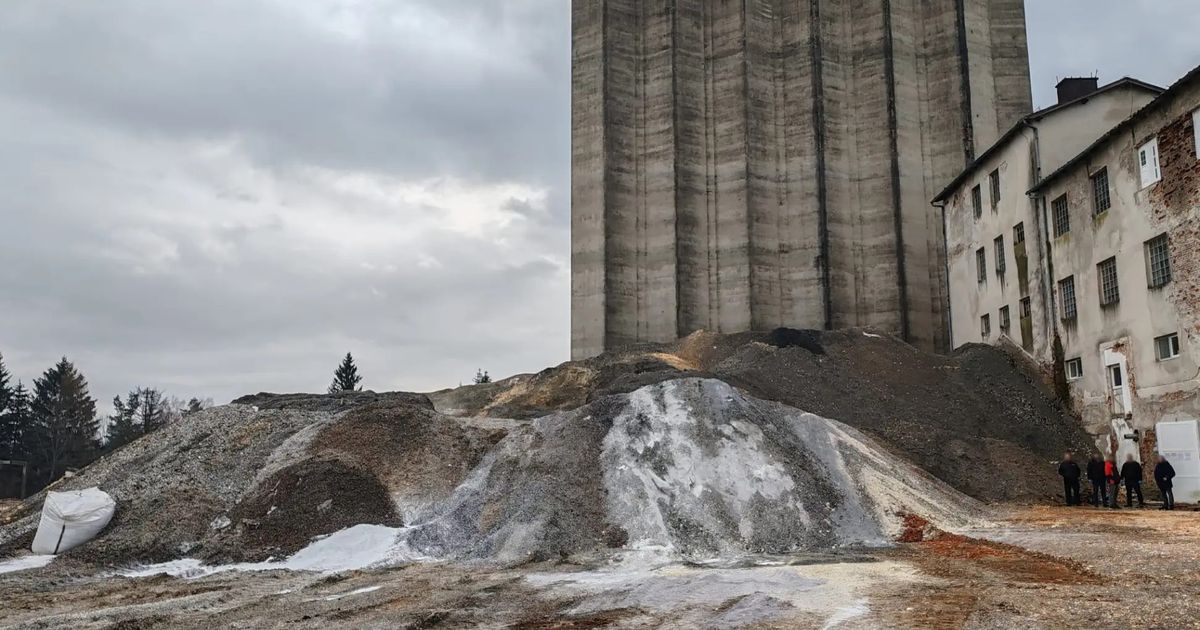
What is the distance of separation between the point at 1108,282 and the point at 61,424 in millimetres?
65323

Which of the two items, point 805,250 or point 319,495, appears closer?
point 319,495

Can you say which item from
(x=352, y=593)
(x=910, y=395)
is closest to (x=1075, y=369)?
(x=910, y=395)

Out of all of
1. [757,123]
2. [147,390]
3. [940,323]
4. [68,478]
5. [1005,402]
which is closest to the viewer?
[68,478]

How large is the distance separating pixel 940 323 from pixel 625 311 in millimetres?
16050

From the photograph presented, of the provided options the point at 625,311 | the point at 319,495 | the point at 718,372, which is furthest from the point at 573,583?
the point at 625,311

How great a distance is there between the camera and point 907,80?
44.1 meters

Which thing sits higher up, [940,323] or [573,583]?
[940,323]

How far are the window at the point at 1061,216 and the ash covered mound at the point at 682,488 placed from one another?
10283 mm

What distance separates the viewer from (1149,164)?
21094 mm

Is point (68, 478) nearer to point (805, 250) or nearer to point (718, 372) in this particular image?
point (718, 372)

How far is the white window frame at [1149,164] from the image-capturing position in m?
20.8

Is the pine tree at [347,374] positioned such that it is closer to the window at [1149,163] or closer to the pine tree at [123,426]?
the pine tree at [123,426]

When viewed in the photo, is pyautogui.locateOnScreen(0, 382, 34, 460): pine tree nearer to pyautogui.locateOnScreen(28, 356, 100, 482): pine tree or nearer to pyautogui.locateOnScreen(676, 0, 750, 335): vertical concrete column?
pyautogui.locateOnScreen(28, 356, 100, 482): pine tree

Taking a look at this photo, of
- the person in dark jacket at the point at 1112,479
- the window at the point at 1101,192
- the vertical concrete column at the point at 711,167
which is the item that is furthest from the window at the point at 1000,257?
the vertical concrete column at the point at 711,167
